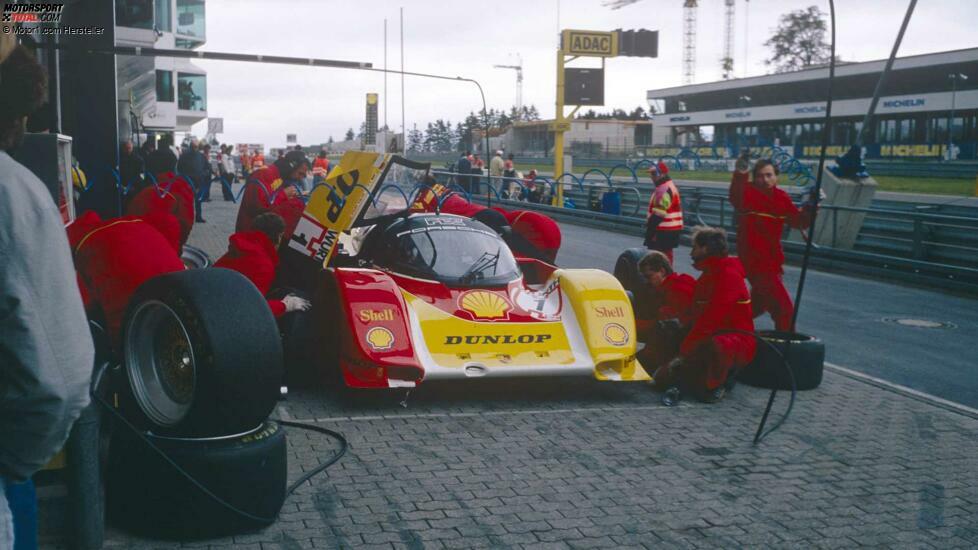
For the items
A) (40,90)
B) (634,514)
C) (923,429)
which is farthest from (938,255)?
(40,90)

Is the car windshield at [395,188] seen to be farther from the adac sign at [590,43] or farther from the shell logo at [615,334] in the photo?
the adac sign at [590,43]

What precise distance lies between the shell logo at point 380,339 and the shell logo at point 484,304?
2.44 ft

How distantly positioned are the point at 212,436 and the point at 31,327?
242 cm

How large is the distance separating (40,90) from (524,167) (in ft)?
178

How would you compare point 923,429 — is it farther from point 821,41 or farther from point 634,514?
point 821,41

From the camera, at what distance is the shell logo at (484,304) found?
7.16m

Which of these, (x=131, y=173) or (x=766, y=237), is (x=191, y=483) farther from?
(x=131, y=173)

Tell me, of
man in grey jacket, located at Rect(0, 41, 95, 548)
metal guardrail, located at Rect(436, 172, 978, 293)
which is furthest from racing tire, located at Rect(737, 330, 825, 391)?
metal guardrail, located at Rect(436, 172, 978, 293)

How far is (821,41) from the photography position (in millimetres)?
95562

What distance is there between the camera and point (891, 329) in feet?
35.4

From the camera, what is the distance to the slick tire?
8461 mm

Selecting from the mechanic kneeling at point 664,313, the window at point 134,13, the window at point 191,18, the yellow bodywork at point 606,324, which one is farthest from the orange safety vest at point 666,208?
the window at point 191,18

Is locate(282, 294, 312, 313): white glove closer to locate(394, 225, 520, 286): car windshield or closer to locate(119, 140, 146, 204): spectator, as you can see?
locate(394, 225, 520, 286): car windshield

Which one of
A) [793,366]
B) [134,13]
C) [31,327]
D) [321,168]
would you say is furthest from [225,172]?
[31,327]
